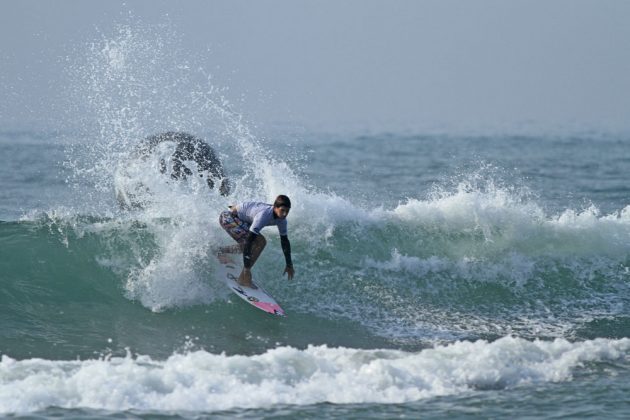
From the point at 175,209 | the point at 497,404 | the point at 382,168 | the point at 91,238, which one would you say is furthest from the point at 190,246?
the point at 382,168

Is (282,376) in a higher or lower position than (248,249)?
lower

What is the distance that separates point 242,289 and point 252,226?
120 cm

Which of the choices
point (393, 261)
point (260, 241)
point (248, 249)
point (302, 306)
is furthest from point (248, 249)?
point (393, 261)

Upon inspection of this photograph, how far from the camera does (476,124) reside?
174 ft

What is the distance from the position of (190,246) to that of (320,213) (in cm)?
286

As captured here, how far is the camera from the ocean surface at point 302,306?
9305 millimetres

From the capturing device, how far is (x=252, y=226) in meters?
Result: 11.9

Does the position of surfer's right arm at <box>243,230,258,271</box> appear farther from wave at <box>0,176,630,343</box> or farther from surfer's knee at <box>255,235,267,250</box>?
wave at <box>0,176,630,343</box>

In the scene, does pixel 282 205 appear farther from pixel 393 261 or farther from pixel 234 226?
pixel 393 261

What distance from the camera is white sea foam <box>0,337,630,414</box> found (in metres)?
8.99

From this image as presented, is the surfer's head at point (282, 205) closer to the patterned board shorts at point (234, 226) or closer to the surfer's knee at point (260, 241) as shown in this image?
the surfer's knee at point (260, 241)

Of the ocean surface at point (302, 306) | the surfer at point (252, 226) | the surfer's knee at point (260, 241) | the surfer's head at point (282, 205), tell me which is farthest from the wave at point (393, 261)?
the surfer's head at point (282, 205)

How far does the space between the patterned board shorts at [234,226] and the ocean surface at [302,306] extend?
22.9 inches

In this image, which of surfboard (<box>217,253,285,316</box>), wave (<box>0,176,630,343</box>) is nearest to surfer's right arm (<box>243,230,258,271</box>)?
surfboard (<box>217,253,285,316</box>)
